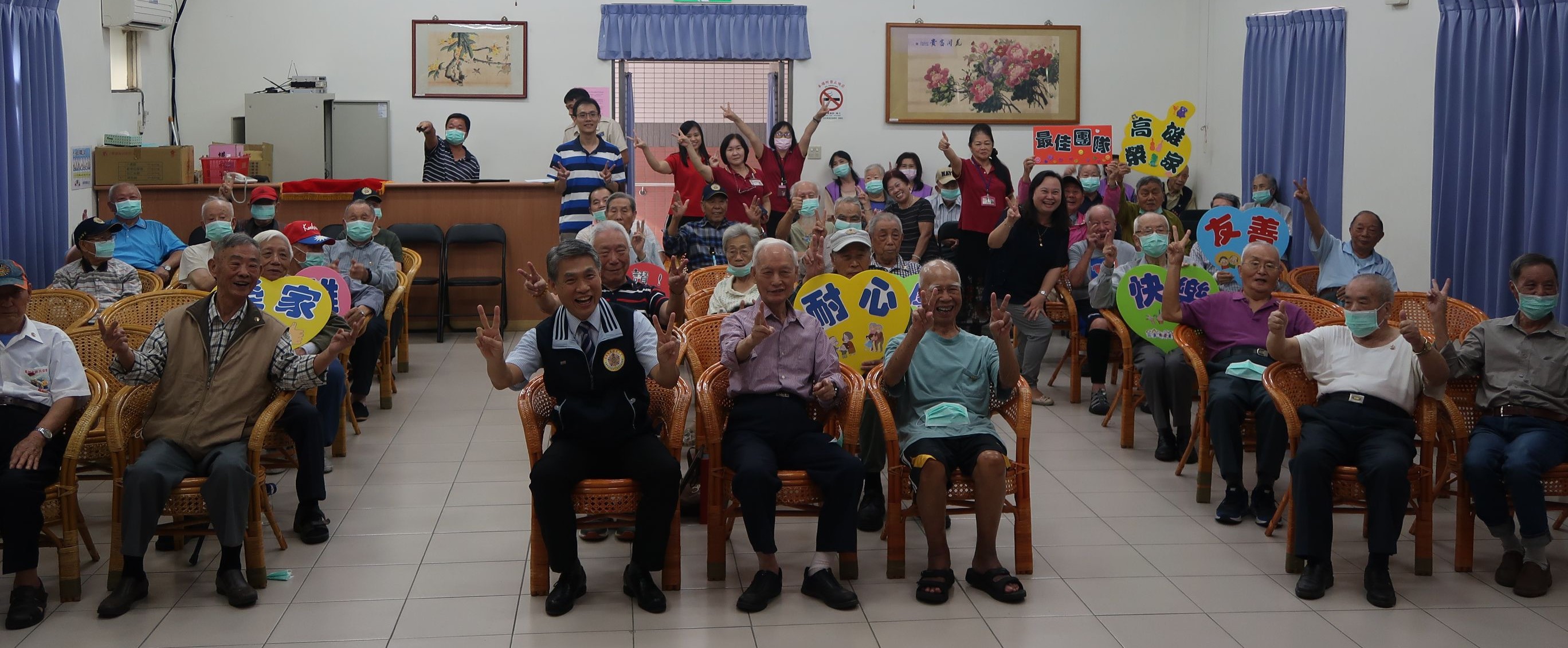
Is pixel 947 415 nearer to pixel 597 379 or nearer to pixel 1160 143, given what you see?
pixel 597 379

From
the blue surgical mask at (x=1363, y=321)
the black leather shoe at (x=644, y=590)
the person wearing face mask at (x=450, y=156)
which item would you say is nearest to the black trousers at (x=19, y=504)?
the black leather shoe at (x=644, y=590)

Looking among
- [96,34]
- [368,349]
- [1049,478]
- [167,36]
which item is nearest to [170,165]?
[96,34]

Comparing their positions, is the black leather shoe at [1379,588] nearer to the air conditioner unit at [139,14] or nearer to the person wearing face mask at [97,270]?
the person wearing face mask at [97,270]

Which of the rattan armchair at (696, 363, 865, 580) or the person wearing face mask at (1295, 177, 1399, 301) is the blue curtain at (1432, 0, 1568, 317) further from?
the rattan armchair at (696, 363, 865, 580)

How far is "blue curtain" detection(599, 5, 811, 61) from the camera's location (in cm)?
1073

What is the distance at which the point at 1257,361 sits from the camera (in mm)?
4875

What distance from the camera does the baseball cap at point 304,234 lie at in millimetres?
6012

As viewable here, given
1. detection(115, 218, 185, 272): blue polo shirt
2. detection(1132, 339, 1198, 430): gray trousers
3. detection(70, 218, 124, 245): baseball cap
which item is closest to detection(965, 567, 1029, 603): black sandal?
detection(1132, 339, 1198, 430): gray trousers

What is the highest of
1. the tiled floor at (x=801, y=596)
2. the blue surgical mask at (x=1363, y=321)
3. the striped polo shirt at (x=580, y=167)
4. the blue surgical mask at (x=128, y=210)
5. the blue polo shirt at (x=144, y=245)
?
the striped polo shirt at (x=580, y=167)

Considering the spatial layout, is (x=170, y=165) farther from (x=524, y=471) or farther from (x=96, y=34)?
(x=524, y=471)

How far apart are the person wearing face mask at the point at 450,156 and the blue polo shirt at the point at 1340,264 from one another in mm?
6173

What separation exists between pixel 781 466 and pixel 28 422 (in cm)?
231

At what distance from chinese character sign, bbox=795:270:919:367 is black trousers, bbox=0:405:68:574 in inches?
98.1

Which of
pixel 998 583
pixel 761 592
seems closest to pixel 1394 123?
pixel 998 583
